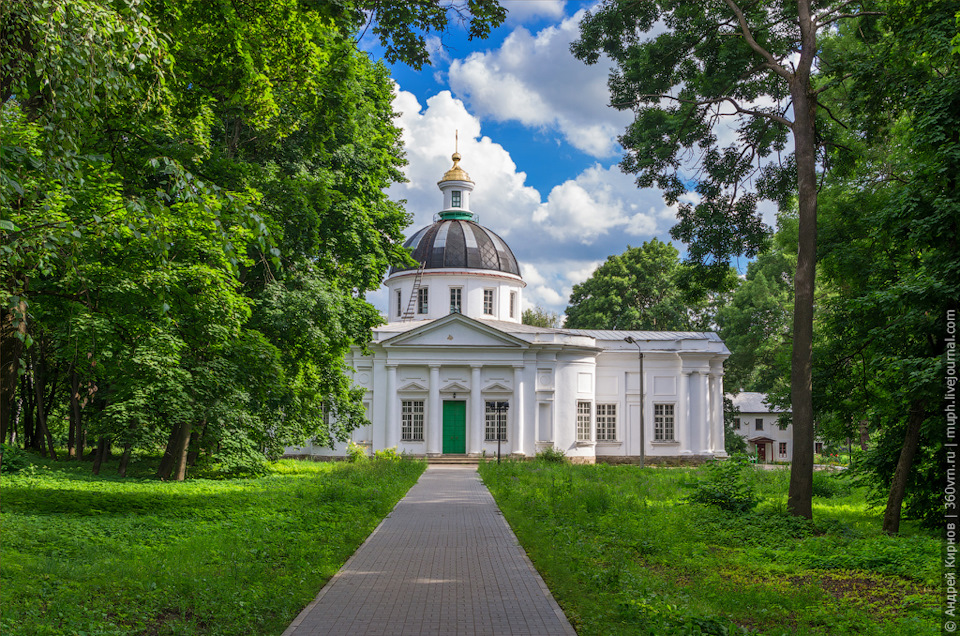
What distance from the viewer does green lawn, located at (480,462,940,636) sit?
7.09 m

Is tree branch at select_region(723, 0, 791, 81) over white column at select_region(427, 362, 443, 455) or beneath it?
over

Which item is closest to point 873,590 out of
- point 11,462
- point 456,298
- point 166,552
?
point 166,552

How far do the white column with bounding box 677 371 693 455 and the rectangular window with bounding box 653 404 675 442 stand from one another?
0.50 m

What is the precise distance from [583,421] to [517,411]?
440 centimetres

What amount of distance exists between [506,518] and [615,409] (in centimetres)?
2831

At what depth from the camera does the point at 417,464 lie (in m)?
30.7

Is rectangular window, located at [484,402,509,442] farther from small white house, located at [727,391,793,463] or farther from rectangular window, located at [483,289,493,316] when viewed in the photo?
small white house, located at [727,391,793,463]

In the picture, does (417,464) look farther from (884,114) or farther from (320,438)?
(884,114)

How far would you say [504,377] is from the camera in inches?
1545

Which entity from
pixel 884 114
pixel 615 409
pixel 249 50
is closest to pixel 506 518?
pixel 249 50

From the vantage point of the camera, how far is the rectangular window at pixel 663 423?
42.5 m

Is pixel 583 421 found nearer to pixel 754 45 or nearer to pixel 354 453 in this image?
A: pixel 354 453

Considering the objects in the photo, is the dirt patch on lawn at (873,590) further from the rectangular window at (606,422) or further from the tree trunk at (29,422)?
the rectangular window at (606,422)

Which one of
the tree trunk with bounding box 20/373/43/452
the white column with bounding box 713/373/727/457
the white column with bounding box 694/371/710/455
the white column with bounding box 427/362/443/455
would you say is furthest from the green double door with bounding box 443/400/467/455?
the tree trunk with bounding box 20/373/43/452
